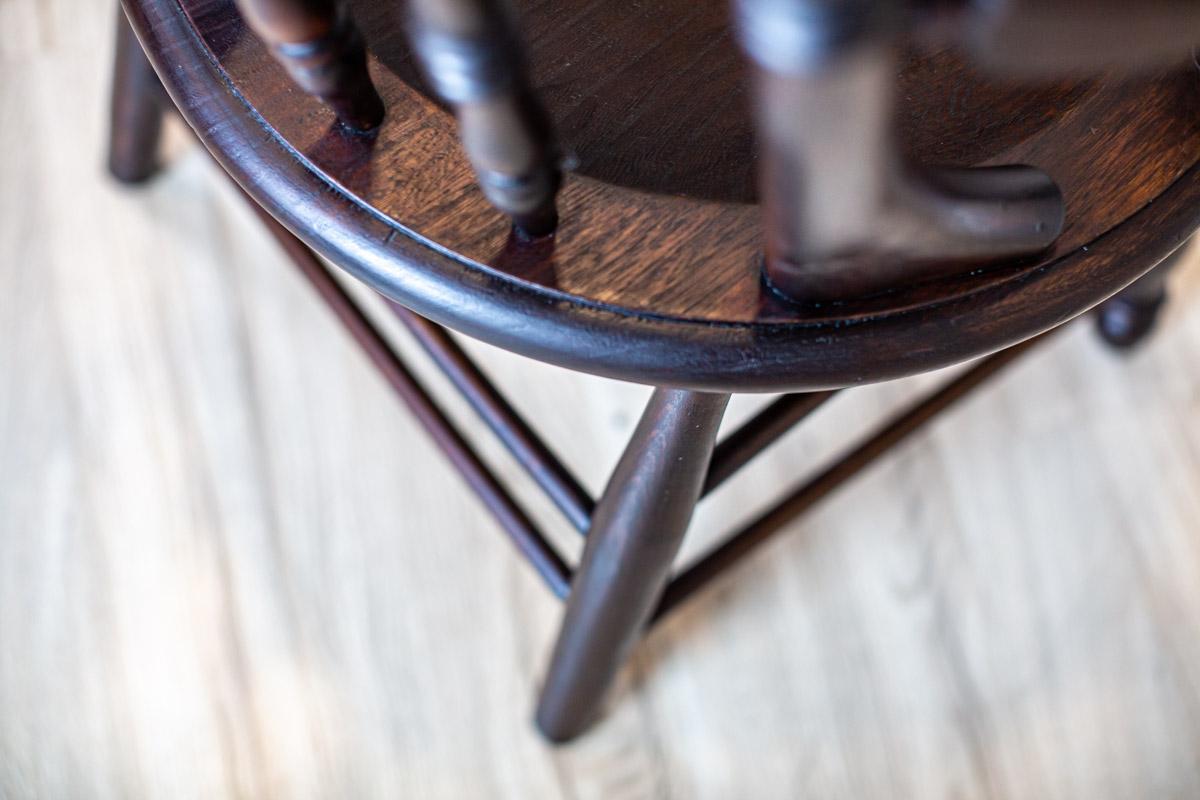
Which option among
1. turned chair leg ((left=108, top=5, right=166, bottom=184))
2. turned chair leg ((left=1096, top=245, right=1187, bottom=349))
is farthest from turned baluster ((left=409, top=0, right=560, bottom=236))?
turned chair leg ((left=1096, top=245, right=1187, bottom=349))

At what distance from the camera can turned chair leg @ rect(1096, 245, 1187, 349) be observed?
655 mm

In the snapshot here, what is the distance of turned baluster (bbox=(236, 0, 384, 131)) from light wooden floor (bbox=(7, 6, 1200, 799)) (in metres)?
0.41

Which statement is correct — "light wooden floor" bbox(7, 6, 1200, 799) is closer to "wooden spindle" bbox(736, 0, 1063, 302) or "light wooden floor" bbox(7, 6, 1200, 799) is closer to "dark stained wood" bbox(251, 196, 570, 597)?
"dark stained wood" bbox(251, 196, 570, 597)

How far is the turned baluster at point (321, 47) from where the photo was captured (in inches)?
10.4

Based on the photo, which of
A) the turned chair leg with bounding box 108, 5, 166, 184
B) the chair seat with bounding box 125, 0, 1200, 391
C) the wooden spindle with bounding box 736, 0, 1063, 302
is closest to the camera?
the wooden spindle with bounding box 736, 0, 1063, 302

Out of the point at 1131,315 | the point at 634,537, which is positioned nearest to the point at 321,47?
the point at 634,537

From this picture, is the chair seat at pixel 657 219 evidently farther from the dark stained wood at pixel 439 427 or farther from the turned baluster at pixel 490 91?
the dark stained wood at pixel 439 427

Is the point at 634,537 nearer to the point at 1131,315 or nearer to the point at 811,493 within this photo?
the point at 811,493

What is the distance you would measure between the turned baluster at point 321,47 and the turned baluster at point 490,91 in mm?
37

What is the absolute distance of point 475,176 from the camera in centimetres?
32

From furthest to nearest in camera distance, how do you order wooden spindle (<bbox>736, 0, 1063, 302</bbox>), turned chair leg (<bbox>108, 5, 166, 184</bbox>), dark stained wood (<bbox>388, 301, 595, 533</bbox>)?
turned chair leg (<bbox>108, 5, 166, 184</bbox>)
dark stained wood (<bbox>388, 301, 595, 533</bbox>)
wooden spindle (<bbox>736, 0, 1063, 302</bbox>)

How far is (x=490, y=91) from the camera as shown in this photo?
245 millimetres

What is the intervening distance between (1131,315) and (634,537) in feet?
1.38

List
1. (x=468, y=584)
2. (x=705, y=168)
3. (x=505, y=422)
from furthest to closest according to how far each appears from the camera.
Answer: (x=468, y=584)
(x=505, y=422)
(x=705, y=168)
